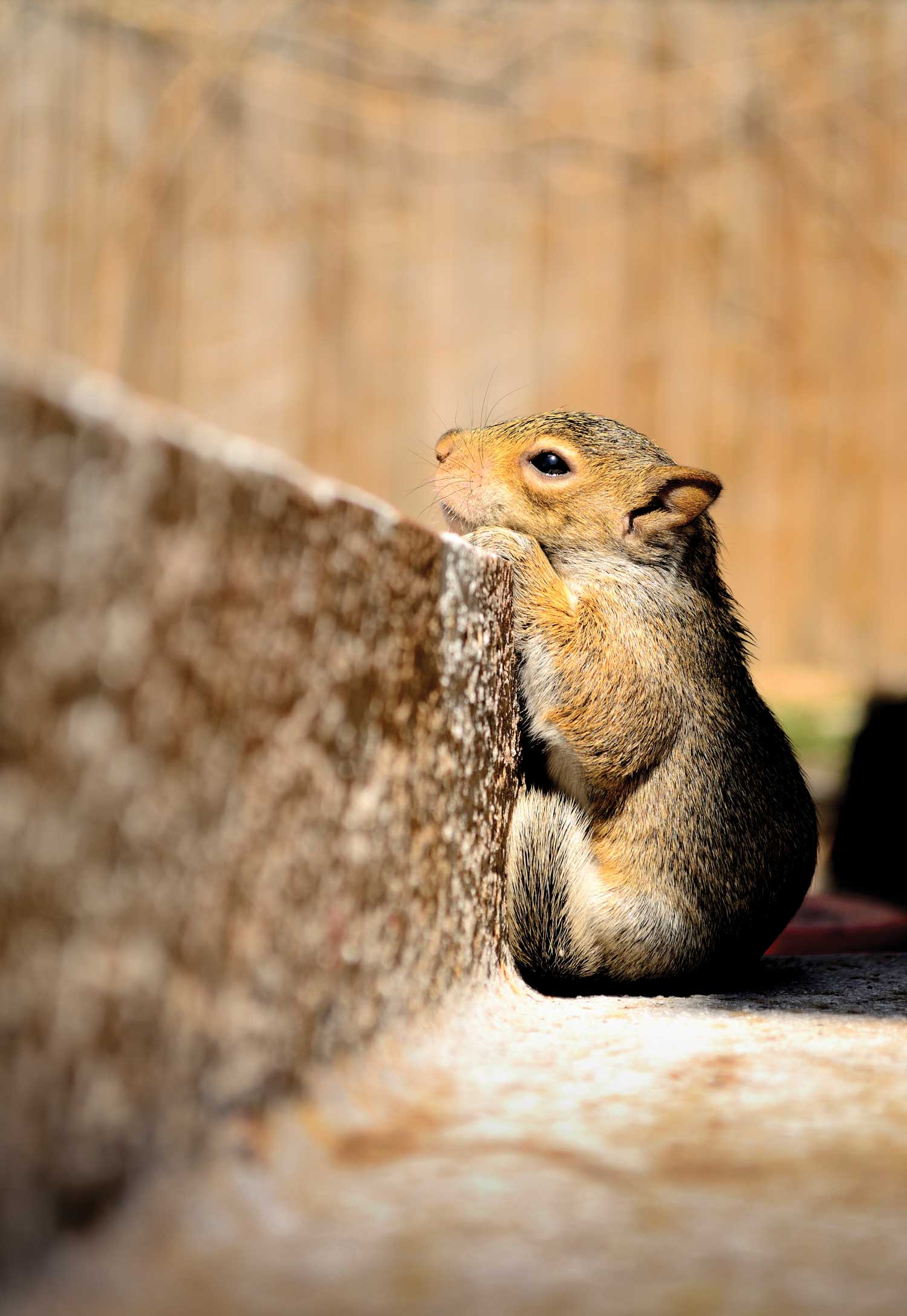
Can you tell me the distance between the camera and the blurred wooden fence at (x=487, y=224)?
4574mm


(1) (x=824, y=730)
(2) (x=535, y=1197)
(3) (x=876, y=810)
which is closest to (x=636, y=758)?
(2) (x=535, y=1197)

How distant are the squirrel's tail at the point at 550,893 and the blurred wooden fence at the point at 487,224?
2.91m

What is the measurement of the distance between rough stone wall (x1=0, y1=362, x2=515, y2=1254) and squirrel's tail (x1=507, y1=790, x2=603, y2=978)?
491 mm

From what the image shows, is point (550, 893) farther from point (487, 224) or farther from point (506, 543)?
point (487, 224)

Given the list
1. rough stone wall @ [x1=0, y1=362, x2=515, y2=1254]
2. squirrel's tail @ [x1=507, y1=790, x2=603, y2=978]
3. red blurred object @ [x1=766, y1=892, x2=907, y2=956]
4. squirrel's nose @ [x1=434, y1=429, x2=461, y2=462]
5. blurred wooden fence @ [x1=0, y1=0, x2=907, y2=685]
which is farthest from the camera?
blurred wooden fence @ [x1=0, y1=0, x2=907, y2=685]

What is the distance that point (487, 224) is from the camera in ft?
15.3

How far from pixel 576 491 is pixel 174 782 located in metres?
1.32

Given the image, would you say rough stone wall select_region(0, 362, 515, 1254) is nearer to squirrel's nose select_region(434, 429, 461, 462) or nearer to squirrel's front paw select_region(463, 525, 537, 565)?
squirrel's front paw select_region(463, 525, 537, 565)

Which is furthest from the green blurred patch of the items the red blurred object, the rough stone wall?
the rough stone wall

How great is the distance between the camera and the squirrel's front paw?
178cm

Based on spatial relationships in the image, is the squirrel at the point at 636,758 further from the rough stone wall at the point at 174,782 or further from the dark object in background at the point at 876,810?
the dark object in background at the point at 876,810

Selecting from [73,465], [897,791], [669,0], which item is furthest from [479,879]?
[669,0]

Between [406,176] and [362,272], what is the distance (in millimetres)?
385

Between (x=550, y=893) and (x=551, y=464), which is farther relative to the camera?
(x=551, y=464)
